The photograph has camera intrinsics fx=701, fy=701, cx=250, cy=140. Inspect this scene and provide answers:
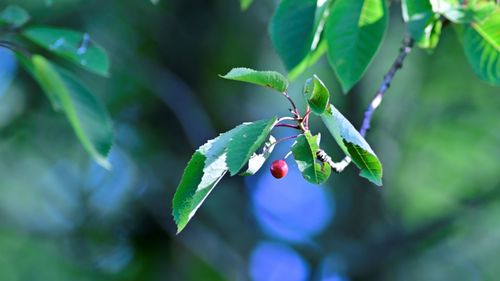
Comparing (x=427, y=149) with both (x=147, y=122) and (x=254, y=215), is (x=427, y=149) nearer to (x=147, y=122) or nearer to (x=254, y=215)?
(x=254, y=215)

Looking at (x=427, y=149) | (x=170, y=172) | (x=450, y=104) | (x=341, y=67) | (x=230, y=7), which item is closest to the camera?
(x=341, y=67)

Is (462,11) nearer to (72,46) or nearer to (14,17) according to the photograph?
(72,46)

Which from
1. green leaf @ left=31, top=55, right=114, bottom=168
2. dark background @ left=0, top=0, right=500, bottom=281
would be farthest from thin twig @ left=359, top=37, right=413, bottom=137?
dark background @ left=0, top=0, right=500, bottom=281

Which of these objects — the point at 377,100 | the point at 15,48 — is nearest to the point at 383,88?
the point at 377,100

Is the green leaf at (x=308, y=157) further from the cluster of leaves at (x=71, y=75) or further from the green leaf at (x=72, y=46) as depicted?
the green leaf at (x=72, y=46)

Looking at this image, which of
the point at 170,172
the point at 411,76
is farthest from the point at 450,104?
the point at 170,172
